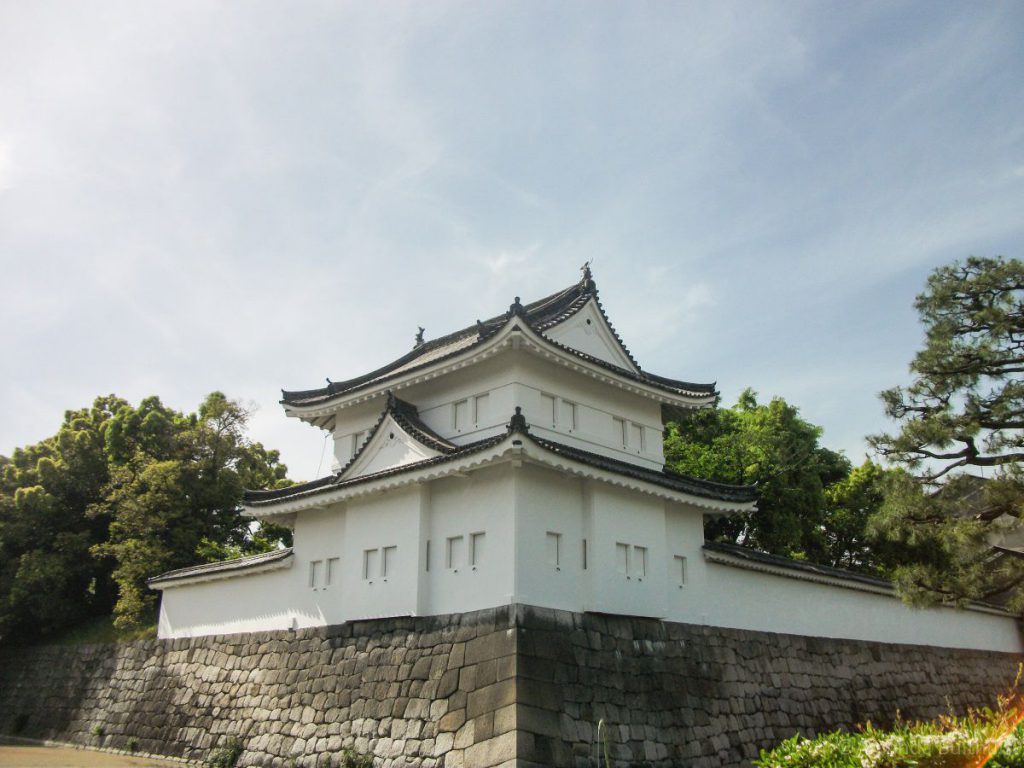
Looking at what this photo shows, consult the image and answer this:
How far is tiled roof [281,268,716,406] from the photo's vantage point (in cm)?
1542

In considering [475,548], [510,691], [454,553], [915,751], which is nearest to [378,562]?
[454,553]

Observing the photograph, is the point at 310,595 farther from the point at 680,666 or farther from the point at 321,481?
the point at 680,666

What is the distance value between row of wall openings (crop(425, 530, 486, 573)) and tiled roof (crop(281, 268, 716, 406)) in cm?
372

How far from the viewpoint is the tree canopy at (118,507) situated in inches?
942

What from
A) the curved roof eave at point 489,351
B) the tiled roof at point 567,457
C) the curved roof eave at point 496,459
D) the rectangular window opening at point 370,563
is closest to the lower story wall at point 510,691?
the rectangular window opening at point 370,563

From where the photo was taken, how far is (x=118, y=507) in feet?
83.0

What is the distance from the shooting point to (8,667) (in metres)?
24.2

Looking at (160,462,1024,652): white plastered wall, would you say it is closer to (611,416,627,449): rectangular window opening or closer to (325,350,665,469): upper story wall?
(325,350,665,469): upper story wall

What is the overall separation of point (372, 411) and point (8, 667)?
55.8 feet

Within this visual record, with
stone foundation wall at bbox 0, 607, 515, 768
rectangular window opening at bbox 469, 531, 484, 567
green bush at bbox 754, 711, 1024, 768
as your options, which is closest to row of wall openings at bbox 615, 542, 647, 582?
rectangular window opening at bbox 469, 531, 484, 567

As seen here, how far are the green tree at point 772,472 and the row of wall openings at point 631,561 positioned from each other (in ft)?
44.8

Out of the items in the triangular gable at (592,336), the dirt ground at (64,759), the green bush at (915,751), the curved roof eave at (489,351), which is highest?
the triangular gable at (592,336)

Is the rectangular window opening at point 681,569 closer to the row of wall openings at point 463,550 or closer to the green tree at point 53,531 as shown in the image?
the row of wall openings at point 463,550

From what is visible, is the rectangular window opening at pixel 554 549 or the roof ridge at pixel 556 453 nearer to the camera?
the roof ridge at pixel 556 453
